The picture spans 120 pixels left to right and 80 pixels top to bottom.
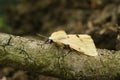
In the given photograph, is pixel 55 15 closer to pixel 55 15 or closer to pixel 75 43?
pixel 55 15

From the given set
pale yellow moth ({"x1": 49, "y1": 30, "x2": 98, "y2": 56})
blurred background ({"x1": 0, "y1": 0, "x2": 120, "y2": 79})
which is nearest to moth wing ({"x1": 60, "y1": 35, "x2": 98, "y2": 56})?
pale yellow moth ({"x1": 49, "y1": 30, "x2": 98, "y2": 56})

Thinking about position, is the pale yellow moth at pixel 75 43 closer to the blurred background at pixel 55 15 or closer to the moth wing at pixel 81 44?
the moth wing at pixel 81 44

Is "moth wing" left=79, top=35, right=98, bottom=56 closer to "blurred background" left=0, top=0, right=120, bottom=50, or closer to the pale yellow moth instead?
the pale yellow moth

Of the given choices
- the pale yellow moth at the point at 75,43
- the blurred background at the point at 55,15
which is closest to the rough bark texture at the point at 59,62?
the pale yellow moth at the point at 75,43

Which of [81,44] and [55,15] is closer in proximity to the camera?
[81,44]

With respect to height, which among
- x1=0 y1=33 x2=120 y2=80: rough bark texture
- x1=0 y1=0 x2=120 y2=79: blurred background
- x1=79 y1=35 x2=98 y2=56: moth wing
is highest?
x1=0 y1=0 x2=120 y2=79: blurred background

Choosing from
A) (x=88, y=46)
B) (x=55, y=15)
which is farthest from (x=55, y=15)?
(x=88, y=46)

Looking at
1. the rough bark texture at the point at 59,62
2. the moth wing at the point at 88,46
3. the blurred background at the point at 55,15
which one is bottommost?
the rough bark texture at the point at 59,62
